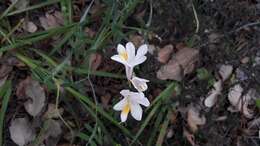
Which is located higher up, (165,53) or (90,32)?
(90,32)

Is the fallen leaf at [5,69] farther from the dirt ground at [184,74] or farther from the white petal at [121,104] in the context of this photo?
the white petal at [121,104]

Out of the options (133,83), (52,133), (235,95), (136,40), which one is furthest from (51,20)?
(235,95)

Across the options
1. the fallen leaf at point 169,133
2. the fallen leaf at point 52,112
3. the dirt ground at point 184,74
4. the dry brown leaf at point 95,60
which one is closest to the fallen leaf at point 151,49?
the dirt ground at point 184,74

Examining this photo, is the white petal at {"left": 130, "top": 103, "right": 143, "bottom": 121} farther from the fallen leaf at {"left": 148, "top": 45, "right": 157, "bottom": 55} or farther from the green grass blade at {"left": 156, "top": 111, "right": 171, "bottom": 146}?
the fallen leaf at {"left": 148, "top": 45, "right": 157, "bottom": 55}

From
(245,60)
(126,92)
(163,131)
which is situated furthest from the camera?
(245,60)

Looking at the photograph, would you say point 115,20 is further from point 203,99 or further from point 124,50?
point 203,99

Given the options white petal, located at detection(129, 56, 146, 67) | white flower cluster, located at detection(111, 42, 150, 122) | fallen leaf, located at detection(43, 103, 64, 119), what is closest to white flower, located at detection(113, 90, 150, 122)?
white flower cluster, located at detection(111, 42, 150, 122)

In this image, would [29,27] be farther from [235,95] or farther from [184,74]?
[235,95]
